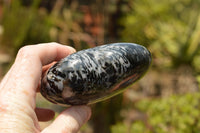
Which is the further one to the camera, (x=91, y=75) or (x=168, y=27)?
(x=168, y=27)

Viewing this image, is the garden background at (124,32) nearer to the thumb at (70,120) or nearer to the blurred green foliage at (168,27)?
the blurred green foliage at (168,27)

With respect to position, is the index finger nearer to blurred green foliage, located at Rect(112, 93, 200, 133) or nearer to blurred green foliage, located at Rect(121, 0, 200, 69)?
blurred green foliage, located at Rect(112, 93, 200, 133)

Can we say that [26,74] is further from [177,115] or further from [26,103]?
[177,115]

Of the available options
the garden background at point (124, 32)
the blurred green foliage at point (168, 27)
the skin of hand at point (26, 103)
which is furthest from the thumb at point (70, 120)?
the blurred green foliage at point (168, 27)

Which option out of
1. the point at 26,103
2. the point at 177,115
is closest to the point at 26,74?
the point at 26,103

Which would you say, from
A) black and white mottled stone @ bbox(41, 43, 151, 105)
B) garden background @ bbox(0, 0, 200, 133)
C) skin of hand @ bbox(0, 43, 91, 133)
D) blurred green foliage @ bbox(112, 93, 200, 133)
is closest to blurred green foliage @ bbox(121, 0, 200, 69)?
garden background @ bbox(0, 0, 200, 133)

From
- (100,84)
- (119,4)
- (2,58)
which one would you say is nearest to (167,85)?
(119,4)

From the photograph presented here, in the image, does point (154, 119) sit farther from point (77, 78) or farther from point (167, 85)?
point (167, 85)
